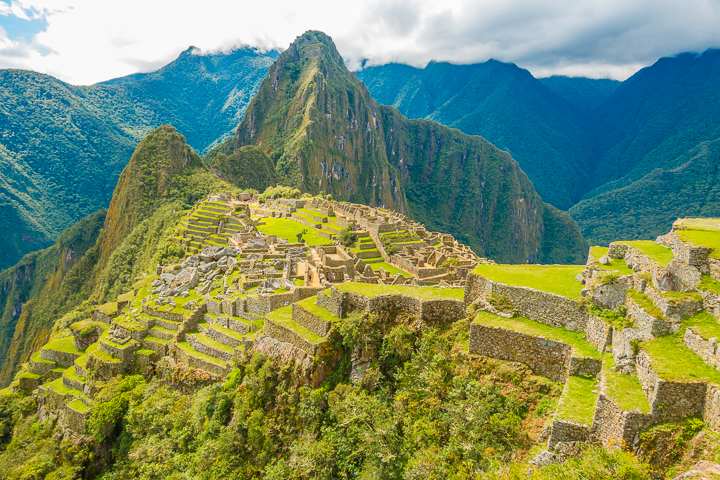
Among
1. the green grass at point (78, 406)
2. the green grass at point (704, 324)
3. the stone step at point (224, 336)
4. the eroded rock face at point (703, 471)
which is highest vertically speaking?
the green grass at point (704, 324)

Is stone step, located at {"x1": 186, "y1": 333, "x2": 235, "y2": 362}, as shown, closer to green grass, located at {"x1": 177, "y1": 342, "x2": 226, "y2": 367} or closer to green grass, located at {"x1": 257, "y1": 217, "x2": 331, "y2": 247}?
green grass, located at {"x1": 177, "y1": 342, "x2": 226, "y2": 367}

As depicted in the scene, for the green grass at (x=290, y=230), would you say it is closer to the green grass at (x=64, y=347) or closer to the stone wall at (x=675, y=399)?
the green grass at (x=64, y=347)

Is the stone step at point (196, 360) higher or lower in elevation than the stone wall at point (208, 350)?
lower

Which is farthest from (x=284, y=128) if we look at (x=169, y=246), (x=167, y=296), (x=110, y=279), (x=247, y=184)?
(x=167, y=296)

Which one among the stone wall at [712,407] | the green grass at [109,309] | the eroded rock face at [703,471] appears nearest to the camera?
the eroded rock face at [703,471]

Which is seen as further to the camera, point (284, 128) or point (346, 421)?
point (284, 128)

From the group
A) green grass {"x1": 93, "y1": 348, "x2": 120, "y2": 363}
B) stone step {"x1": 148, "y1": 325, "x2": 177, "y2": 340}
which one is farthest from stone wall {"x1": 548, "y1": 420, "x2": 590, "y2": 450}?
green grass {"x1": 93, "y1": 348, "x2": 120, "y2": 363}

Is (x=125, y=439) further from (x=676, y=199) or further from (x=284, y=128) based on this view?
(x=284, y=128)

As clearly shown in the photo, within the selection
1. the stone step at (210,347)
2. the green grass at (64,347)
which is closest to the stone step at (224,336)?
the stone step at (210,347)
